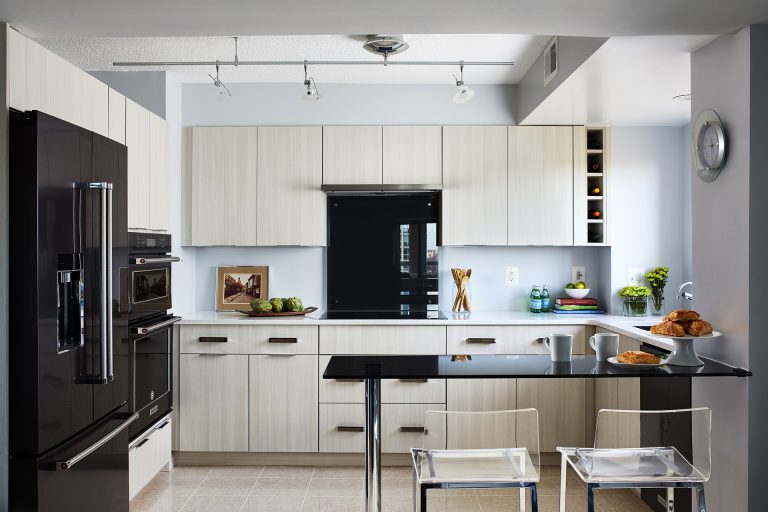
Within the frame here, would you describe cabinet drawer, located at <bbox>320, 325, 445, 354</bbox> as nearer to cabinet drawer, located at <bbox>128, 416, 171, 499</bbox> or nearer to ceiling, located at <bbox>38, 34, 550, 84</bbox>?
cabinet drawer, located at <bbox>128, 416, 171, 499</bbox>

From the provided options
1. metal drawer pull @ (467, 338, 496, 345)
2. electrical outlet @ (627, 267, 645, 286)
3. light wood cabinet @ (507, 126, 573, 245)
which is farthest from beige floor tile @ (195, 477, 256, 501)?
electrical outlet @ (627, 267, 645, 286)

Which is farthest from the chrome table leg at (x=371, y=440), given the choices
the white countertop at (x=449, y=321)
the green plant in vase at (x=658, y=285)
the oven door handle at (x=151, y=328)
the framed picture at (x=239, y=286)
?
the green plant in vase at (x=658, y=285)

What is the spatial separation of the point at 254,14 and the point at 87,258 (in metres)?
1.09

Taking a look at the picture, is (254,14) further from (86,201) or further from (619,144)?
(619,144)

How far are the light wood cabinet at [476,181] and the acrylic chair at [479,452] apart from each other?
2354 mm

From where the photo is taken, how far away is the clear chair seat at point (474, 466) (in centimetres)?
216

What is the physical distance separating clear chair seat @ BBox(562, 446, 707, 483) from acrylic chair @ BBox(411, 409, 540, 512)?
0.65 ft

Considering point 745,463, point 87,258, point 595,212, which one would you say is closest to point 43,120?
point 87,258

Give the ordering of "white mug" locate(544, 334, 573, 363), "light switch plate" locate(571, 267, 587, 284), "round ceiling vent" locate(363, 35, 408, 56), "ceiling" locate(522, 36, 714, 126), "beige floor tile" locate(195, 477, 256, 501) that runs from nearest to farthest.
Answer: "white mug" locate(544, 334, 573, 363) → "ceiling" locate(522, 36, 714, 126) → "round ceiling vent" locate(363, 35, 408, 56) → "beige floor tile" locate(195, 477, 256, 501) → "light switch plate" locate(571, 267, 587, 284)

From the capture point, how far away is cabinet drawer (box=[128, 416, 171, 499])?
11.2ft

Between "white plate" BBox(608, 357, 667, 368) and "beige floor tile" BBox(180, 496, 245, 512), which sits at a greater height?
"white plate" BBox(608, 357, 667, 368)

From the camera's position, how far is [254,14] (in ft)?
7.66

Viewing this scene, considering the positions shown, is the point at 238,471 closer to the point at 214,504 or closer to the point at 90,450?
the point at 214,504

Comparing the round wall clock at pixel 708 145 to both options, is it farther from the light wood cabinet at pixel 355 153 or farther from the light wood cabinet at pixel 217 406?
the light wood cabinet at pixel 217 406
